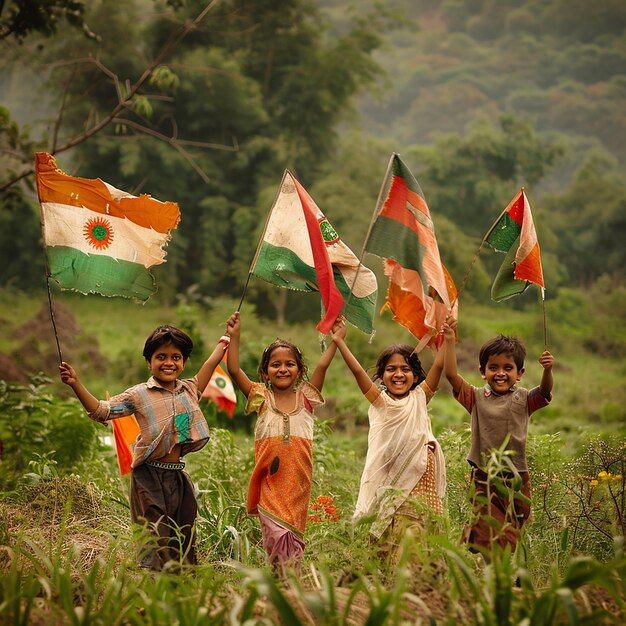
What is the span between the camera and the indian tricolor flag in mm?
4621

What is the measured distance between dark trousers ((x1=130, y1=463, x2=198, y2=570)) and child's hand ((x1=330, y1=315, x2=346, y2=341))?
1.01 m

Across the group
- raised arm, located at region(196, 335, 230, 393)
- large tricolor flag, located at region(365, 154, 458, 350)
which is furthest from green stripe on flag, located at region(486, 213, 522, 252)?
raised arm, located at region(196, 335, 230, 393)

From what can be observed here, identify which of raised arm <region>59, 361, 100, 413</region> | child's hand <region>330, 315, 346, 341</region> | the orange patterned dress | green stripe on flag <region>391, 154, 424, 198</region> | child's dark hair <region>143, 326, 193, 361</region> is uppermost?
green stripe on flag <region>391, 154, 424, 198</region>

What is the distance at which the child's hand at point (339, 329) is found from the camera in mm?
4332

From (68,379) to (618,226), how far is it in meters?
28.0

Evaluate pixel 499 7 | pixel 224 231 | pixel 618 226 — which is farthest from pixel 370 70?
pixel 499 7

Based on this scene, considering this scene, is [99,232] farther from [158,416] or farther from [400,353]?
[400,353]

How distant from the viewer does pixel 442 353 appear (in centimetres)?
445

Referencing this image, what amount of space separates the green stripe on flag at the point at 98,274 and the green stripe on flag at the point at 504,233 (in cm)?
192

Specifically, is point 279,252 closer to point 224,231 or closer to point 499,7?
point 224,231

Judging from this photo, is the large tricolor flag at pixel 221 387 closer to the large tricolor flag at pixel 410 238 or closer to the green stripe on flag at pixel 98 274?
the green stripe on flag at pixel 98 274

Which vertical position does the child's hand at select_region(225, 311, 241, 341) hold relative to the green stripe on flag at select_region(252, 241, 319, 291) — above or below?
below

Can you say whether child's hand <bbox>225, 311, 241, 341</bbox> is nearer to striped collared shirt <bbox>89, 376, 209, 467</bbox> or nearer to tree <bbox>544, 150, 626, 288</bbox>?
striped collared shirt <bbox>89, 376, 209, 467</bbox>

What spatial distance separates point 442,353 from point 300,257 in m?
0.94
